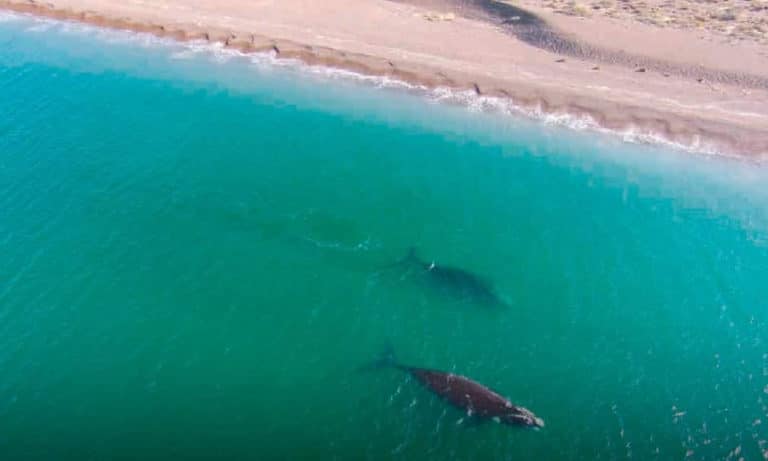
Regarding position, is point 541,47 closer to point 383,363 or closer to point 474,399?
point 383,363

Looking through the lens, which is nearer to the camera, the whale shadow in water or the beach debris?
the whale shadow in water

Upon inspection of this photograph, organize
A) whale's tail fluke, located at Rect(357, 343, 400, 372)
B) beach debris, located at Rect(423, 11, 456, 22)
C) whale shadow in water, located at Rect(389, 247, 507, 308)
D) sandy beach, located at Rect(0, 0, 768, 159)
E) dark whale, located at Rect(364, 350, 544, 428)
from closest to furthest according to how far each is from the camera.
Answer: dark whale, located at Rect(364, 350, 544, 428), whale's tail fluke, located at Rect(357, 343, 400, 372), whale shadow in water, located at Rect(389, 247, 507, 308), sandy beach, located at Rect(0, 0, 768, 159), beach debris, located at Rect(423, 11, 456, 22)

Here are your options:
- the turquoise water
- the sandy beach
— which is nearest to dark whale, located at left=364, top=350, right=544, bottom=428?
the turquoise water

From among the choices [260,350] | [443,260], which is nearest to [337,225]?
[443,260]

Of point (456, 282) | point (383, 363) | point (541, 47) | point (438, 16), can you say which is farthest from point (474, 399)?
point (438, 16)

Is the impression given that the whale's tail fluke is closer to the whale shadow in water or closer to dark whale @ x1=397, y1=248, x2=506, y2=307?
the whale shadow in water

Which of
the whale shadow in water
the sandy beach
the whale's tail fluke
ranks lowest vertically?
the whale's tail fluke

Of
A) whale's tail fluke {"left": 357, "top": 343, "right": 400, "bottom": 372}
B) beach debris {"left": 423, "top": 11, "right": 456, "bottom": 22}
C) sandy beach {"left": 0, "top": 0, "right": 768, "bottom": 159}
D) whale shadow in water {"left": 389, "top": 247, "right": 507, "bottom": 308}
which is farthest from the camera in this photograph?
beach debris {"left": 423, "top": 11, "right": 456, "bottom": 22}

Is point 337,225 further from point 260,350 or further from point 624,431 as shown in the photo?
point 624,431
